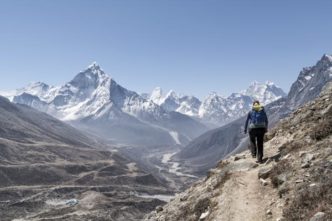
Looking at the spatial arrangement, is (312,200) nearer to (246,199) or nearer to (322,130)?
(246,199)

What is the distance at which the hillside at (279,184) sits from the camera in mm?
23266

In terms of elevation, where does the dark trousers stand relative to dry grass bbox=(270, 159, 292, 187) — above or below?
above

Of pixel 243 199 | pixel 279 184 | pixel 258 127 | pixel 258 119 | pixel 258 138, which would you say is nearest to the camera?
pixel 279 184

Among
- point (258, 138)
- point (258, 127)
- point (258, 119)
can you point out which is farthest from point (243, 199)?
point (258, 119)

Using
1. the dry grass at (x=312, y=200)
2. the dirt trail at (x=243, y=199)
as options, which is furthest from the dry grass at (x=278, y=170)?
the dry grass at (x=312, y=200)

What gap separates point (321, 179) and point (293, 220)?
11.2 ft

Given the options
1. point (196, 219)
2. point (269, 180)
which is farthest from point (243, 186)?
point (196, 219)

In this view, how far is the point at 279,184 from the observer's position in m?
27.0

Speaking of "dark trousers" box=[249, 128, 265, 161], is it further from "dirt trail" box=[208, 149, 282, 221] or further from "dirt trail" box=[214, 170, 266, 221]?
"dirt trail" box=[214, 170, 266, 221]

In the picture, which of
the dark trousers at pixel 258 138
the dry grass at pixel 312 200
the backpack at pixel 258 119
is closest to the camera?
the dry grass at pixel 312 200

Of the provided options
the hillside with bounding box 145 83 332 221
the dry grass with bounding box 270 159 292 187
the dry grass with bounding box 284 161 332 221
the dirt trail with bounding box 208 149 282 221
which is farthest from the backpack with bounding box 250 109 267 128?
the dry grass with bounding box 284 161 332 221

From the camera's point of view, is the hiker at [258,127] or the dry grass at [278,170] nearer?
the dry grass at [278,170]

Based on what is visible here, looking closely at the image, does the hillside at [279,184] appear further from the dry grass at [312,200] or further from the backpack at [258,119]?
the backpack at [258,119]

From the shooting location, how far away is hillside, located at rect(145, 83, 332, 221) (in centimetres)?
2327
